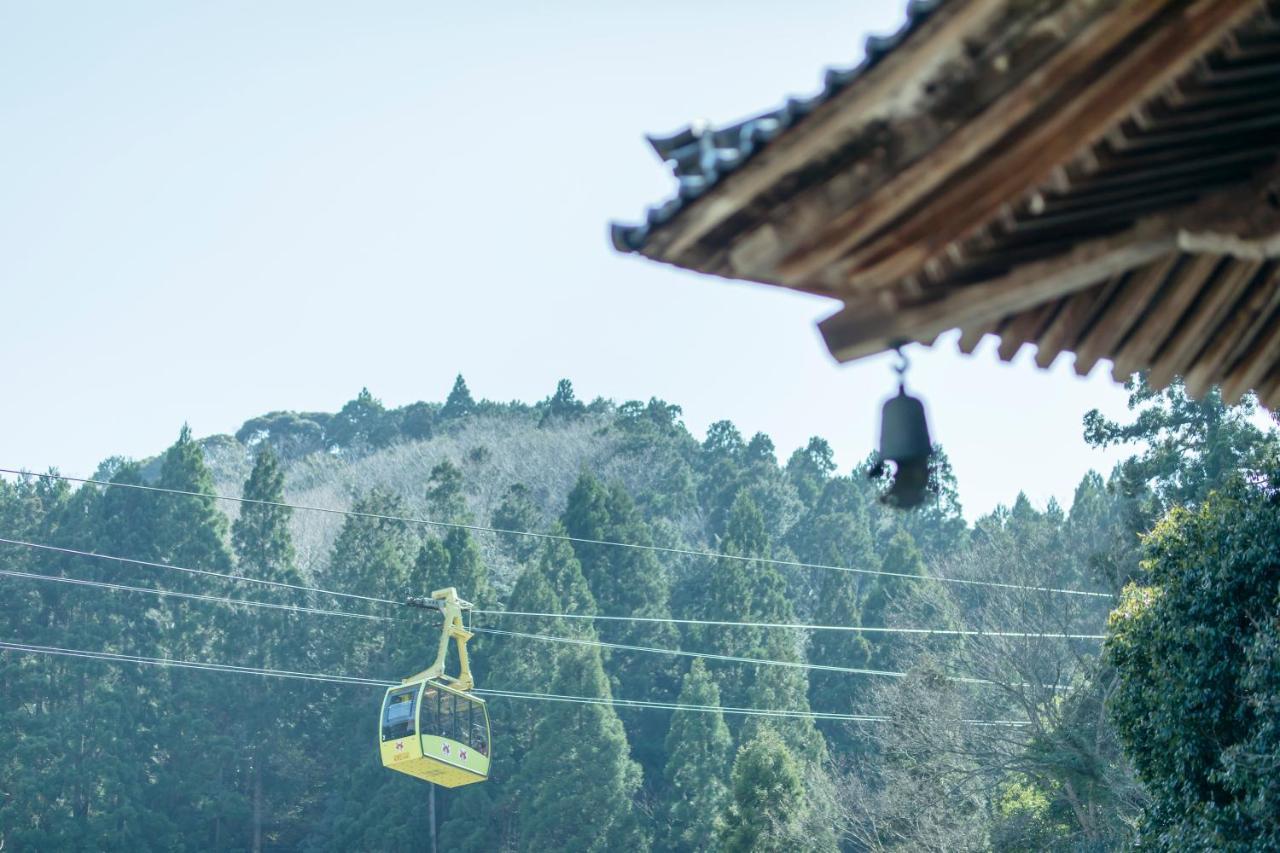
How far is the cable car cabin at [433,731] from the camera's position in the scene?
29344mm

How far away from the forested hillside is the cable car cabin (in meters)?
5.44

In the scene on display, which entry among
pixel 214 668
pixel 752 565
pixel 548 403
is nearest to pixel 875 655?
pixel 752 565

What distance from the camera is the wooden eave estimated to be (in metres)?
3.10

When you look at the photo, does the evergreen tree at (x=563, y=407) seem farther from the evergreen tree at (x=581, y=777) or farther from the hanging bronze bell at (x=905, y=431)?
the hanging bronze bell at (x=905, y=431)

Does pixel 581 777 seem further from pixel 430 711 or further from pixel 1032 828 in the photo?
pixel 1032 828

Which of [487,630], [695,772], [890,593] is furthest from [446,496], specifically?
[695,772]

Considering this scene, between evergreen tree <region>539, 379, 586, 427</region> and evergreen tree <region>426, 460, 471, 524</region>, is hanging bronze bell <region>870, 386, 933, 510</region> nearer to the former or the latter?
evergreen tree <region>426, 460, 471, 524</region>

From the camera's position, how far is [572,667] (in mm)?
42719

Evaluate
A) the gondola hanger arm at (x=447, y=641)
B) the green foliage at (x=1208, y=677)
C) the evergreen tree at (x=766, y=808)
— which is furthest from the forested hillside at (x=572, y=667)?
the green foliage at (x=1208, y=677)

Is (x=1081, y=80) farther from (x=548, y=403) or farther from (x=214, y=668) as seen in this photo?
(x=548, y=403)

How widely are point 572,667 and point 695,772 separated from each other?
433 centimetres

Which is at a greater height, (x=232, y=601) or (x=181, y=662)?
(x=232, y=601)

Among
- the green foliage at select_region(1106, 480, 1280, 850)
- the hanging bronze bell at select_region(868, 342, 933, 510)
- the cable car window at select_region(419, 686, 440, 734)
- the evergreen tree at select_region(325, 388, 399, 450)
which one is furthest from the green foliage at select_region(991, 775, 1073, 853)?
the evergreen tree at select_region(325, 388, 399, 450)

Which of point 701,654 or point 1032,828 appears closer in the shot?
point 1032,828
